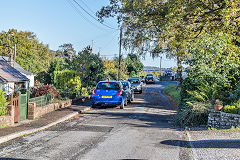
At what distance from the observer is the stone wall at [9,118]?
9.62m

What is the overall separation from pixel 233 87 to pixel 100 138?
7.71 m

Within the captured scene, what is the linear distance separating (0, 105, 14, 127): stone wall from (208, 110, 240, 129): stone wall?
770cm

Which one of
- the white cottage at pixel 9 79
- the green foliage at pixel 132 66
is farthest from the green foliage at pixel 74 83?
the green foliage at pixel 132 66

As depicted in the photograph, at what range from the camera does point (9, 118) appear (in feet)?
32.7

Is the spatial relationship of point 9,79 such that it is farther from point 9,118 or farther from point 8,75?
point 9,118

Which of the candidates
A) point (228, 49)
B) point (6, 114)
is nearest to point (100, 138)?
point (6, 114)

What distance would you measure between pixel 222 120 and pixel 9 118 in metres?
8.14

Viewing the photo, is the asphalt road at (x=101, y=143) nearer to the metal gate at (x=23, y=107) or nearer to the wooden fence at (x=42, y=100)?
the metal gate at (x=23, y=107)

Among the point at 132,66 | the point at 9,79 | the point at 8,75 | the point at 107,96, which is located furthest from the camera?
the point at 132,66

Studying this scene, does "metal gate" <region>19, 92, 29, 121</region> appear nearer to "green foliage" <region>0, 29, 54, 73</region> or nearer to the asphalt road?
the asphalt road

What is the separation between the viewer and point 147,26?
1675cm

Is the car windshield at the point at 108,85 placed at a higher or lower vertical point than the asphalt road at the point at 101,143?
higher

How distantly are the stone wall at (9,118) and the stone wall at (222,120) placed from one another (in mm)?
7697

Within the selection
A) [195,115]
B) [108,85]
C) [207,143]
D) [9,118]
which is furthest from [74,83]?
[207,143]
